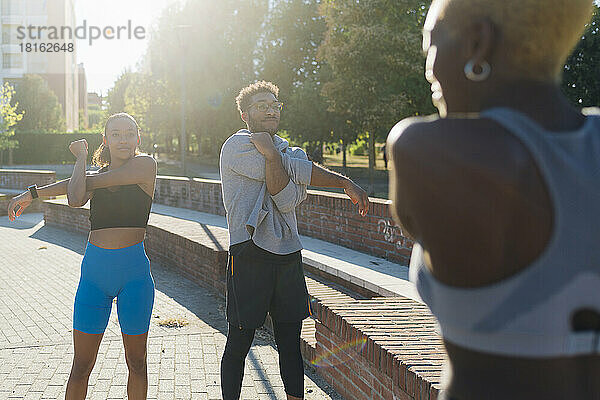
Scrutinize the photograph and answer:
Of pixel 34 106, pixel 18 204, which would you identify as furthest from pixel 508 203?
pixel 34 106

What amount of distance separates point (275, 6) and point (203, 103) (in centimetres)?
765

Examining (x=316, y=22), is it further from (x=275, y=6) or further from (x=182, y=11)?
(x=182, y=11)

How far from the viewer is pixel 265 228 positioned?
3.26 m

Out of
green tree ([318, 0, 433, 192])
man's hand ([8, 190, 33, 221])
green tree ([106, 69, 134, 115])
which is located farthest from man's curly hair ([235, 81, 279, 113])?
green tree ([106, 69, 134, 115])

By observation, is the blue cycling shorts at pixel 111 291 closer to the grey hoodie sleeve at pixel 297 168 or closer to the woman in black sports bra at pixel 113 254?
the woman in black sports bra at pixel 113 254

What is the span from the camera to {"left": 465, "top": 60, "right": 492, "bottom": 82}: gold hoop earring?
1146mm

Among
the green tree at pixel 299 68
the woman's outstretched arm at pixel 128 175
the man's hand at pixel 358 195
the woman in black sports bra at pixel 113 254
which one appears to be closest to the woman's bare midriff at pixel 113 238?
the woman in black sports bra at pixel 113 254

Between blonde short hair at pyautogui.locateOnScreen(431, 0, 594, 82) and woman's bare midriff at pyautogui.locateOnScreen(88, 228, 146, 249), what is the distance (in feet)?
9.01

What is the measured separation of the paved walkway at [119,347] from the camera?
15.3 ft

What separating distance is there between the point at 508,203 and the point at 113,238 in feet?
9.41

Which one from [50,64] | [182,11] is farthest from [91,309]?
[50,64]

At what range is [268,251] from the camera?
327cm

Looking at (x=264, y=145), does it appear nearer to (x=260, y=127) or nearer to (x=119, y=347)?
(x=260, y=127)

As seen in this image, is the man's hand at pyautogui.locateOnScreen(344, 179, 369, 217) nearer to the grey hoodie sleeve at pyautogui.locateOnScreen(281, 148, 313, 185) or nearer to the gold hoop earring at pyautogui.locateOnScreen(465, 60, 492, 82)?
the grey hoodie sleeve at pyautogui.locateOnScreen(281, 148, 313, 185)
